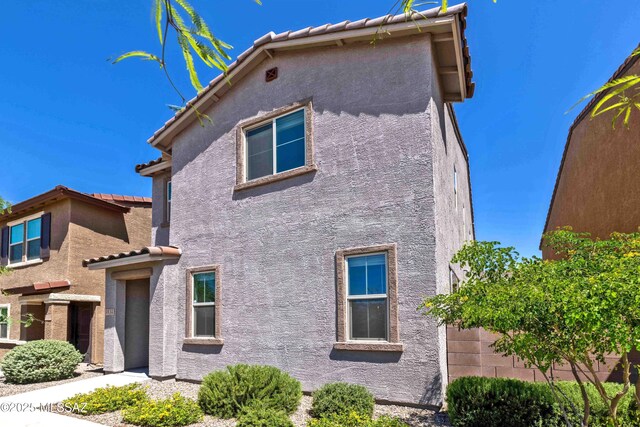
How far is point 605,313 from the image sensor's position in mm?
4418

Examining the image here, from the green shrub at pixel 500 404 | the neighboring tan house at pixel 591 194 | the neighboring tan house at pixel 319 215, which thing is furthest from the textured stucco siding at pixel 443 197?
the green shrub at pixel 500 404

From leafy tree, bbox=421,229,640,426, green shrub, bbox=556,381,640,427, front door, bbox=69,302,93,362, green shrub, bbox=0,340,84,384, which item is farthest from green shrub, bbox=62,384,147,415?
front door, bbox=69,302,93,362

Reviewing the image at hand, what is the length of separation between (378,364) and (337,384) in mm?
860

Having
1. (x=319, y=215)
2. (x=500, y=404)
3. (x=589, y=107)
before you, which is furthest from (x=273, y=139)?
(x=589, y=107)

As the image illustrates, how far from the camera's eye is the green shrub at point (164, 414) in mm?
7793

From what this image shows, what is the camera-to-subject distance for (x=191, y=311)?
12141 millimetres

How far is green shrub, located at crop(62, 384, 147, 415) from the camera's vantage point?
8930 millimetres

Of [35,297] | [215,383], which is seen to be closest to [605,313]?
[215,383]

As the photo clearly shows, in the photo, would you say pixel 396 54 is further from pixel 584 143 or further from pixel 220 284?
pixel 584 143

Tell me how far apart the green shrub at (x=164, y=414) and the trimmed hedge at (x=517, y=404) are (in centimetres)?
423

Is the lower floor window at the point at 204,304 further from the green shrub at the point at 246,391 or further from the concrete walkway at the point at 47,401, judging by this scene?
the green shrub at the point at 246,391

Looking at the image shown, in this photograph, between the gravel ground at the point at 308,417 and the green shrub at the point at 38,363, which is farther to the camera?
the green shrub at the point at 38,363

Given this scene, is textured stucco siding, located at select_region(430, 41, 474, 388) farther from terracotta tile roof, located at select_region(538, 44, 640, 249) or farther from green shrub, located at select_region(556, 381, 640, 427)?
terracotta tile roof, located at select_region(538, 44, 640, 249)

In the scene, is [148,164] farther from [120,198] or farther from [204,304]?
[204,304]
